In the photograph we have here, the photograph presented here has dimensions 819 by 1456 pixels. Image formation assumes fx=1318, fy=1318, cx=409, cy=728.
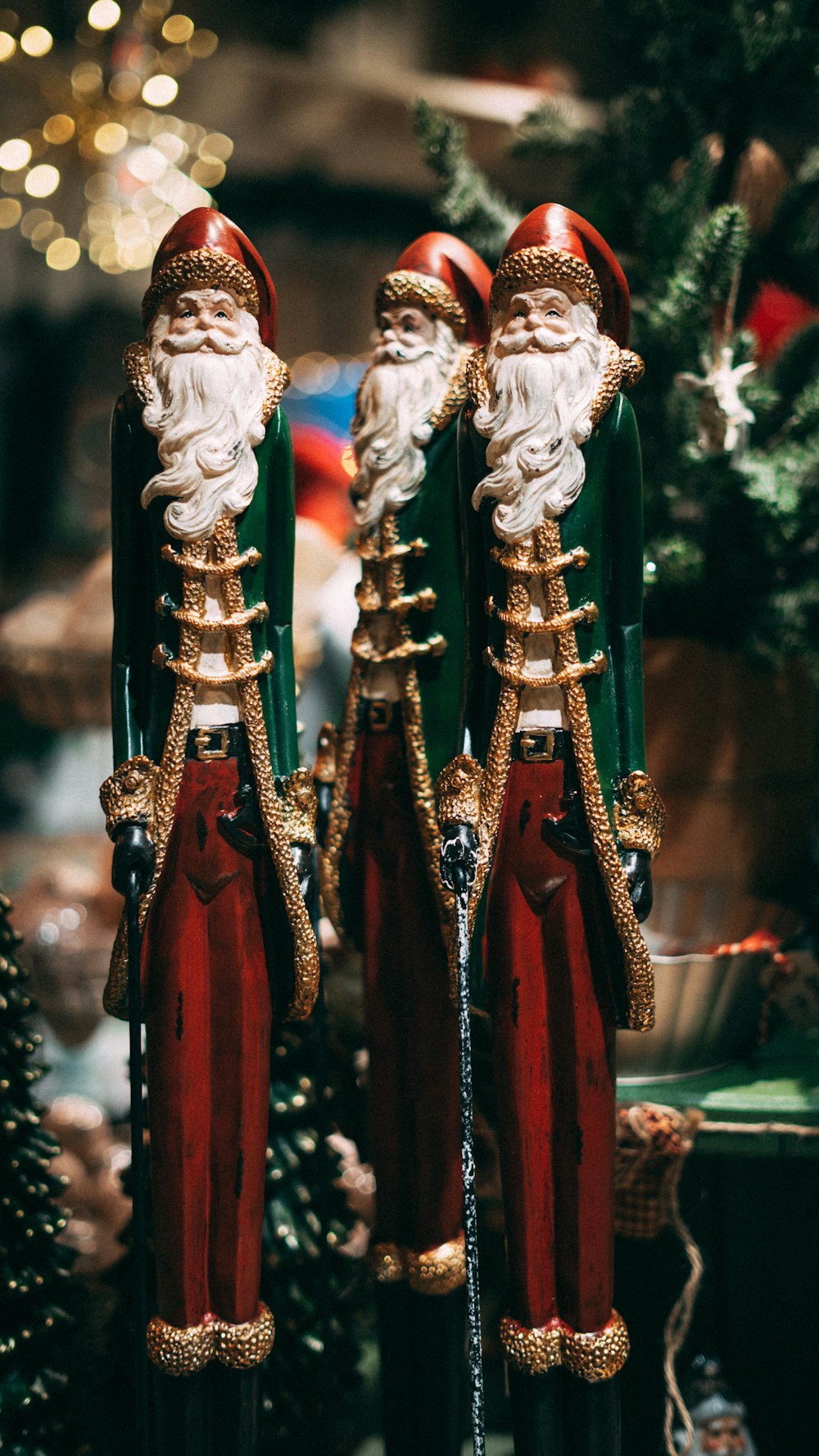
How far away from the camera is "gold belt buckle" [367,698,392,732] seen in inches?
68.4

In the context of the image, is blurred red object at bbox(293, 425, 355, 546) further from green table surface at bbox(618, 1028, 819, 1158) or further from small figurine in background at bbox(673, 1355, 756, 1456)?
small figurine in background at bbox(673, 1355, 756, 1456)

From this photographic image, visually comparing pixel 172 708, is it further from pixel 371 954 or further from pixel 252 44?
pixel 252 44

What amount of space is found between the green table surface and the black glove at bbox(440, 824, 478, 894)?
2.39 ft

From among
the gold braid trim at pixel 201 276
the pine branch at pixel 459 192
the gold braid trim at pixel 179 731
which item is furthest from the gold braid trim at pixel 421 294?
the pine branch at pixel 459 192

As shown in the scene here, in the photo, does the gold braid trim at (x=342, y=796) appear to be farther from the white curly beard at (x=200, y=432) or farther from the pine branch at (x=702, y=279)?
the pine branch at (x=702, y=279)

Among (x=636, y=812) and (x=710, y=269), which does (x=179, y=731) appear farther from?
(x=710, y=269)

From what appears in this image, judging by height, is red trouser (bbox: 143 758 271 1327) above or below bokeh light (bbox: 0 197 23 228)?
below

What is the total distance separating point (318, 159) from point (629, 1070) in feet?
12.3

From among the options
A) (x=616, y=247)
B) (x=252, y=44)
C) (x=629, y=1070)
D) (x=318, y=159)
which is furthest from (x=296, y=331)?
(x=629, y=1070)

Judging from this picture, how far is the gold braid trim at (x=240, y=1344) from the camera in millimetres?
1506

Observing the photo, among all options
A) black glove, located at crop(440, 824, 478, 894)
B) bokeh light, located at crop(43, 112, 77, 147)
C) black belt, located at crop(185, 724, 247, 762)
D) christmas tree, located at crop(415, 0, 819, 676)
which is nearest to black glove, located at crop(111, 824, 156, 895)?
black belt, located at crop(185, 724, 247, 762)

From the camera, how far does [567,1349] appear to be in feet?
4.88

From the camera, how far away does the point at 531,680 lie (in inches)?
58.3

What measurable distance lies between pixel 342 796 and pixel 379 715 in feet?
0.40
